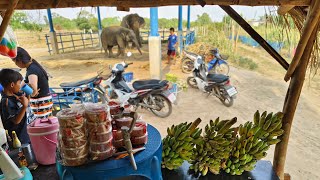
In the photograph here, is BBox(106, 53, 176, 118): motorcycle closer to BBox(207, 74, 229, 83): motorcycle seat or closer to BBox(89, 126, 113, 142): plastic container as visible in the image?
BBox(207, 74, 229, 83): motorcycle seat

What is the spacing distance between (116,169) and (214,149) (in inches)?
25.4

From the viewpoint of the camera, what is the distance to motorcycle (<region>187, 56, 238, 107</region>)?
527 cm

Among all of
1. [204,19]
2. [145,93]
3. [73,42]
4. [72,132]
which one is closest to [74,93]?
[145,93]

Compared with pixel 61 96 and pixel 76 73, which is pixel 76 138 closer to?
pixel 61 96

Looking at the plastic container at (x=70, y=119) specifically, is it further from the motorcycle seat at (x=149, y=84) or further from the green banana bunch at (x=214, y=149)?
the motorcycle seat at (x=149, y=84)

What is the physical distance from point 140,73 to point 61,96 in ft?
14.9

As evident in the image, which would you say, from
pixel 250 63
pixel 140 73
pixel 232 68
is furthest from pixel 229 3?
pixel 250 63

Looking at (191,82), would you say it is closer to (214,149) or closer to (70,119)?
(214,149)

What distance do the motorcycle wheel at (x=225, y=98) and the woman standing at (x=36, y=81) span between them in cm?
378

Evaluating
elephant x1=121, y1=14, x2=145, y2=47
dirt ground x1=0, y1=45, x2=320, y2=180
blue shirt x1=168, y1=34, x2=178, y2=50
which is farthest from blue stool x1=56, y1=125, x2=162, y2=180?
elephant x1=121, y1=14, x2=145, y2=47

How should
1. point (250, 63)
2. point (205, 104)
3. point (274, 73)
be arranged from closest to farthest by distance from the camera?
point (205, 104)
point (274, 73)
point (250, 63)

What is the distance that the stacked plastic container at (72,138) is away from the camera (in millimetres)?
1065

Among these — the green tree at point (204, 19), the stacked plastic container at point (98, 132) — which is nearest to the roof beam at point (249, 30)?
the stacked plastic container at point (98, 132)

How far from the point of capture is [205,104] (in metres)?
5.57
